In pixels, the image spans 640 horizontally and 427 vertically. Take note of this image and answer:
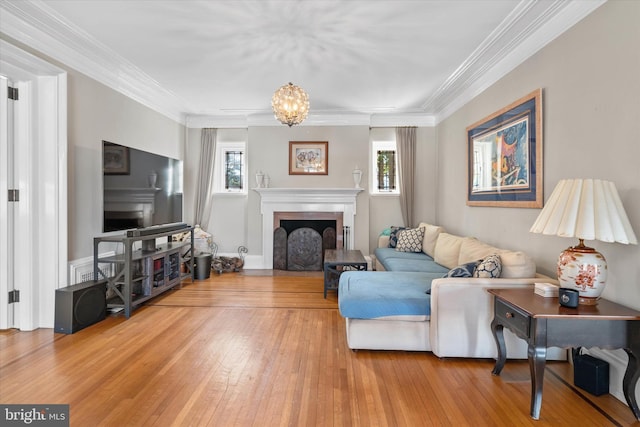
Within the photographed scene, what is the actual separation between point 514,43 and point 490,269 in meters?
2.20

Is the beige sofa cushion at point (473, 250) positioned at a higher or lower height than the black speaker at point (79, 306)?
higher

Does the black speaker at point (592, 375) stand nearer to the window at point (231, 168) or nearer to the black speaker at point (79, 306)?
the black speaker at point (79, 306)

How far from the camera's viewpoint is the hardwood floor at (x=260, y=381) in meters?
1.92

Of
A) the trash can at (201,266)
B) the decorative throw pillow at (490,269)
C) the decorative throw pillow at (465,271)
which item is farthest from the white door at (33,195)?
the decorative throw pillow at (490,269)

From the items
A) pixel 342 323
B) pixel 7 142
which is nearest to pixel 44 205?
pixel 7 142

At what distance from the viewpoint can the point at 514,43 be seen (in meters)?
3.18

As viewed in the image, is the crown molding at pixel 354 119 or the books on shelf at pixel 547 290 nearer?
the books on shelf at pixel 547 290

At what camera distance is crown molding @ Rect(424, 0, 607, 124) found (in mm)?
2535

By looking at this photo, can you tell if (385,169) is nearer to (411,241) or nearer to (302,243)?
(411,241)

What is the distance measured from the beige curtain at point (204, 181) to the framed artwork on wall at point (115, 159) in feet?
7.84

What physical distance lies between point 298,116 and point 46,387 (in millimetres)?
3018

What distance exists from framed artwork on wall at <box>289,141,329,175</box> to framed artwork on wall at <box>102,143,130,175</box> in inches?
112

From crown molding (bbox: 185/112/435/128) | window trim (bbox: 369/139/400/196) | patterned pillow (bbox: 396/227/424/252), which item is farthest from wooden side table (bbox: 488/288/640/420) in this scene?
crown molding (bbox: 185/112/435/128)

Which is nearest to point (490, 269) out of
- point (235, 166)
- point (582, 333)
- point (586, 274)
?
point (586, 274)
